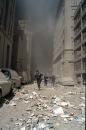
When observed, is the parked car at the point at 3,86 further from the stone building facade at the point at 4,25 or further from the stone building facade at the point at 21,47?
the stone building facade at the point at 21,47

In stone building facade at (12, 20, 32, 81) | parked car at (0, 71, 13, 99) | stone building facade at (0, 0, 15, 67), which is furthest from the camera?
stone building facade at (12, 20, 32, 81)

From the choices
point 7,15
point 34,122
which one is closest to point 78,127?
point 34,122

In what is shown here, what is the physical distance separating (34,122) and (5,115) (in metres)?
1.65

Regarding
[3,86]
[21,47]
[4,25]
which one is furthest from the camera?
[21,47]

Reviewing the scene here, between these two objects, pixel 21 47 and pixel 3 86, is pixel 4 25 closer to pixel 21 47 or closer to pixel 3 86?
pixel 21 47

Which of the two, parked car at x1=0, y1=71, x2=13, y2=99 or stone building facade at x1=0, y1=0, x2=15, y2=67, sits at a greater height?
stone building facade at x1=0, y1=0, x2=15, y2=67

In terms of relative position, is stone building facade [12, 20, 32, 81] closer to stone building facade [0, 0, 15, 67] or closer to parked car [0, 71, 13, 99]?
stone building facade [0, 0, 15, 67]

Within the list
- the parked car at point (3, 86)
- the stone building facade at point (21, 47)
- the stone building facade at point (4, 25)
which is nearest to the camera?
the parked car at point (3, 86)

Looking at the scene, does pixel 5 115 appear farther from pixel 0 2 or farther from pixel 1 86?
pixel 0 2

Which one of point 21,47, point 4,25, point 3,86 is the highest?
point 4,25

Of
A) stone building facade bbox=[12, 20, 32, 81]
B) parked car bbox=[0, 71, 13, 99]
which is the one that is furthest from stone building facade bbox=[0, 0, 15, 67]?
parked car bbox=[0, 71, 13, 99]

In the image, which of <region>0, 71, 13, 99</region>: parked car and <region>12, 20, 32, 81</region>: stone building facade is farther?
<region>12, 20, 32, 81</region>: stone building facade

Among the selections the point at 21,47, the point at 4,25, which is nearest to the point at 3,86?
the point at 4,25

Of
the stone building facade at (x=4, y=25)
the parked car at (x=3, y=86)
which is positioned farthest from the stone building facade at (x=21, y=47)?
the parked car at (x=3, y=86)
